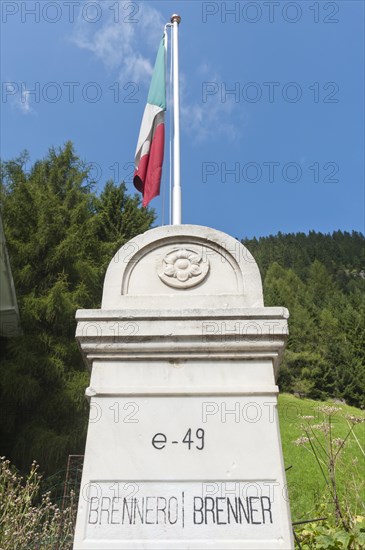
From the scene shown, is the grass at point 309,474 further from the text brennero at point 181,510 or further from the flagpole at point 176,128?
the flagpole at point 176,128

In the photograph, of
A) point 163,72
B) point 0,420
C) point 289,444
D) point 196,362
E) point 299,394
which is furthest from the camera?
point 299,394

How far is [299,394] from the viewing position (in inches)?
1183

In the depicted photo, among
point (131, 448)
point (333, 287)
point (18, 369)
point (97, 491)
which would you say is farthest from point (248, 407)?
point (333, 287)

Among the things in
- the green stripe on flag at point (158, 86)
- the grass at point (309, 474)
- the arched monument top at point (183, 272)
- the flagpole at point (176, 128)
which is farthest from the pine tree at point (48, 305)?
the arched monument top at point (183, 272)

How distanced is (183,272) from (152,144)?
12.1 feet

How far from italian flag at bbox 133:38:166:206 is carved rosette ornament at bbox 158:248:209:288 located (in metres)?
2.98

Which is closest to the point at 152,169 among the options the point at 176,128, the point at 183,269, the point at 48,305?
the point at 176,128

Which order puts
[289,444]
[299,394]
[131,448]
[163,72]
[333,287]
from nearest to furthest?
1. [131,448]
2. [163,72]
3. [289,444]
4. [299,394]
5. [333,287]

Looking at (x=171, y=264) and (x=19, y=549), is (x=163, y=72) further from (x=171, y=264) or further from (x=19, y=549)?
(x=19, y=549)

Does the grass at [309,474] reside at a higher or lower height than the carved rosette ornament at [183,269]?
higher

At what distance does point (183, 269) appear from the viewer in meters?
2.79

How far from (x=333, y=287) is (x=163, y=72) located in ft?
180

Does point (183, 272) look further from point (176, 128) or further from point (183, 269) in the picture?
point (176, 128)

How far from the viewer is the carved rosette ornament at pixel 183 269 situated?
2.76m
